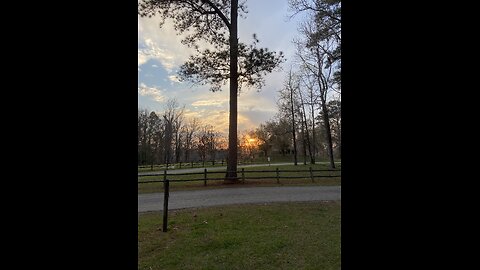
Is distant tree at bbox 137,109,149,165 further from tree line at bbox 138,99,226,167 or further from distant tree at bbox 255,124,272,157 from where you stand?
distant tree at bbox 255,124,272,157

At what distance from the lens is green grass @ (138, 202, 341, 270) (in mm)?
3863

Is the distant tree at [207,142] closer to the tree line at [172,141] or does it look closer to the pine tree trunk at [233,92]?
the tree line at [172,141]

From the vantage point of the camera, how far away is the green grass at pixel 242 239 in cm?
386

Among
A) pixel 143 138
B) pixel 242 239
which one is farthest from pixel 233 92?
pixel 143 138

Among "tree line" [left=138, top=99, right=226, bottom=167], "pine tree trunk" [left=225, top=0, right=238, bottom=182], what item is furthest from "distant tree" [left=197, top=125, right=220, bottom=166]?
"pine tree trunk" [left=225, top=0, right=238, bottom=182]

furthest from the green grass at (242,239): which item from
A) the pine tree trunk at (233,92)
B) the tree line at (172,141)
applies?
the tree line at (172,141)

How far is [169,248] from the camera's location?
4.52 m

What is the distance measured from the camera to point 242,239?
4844 millimetres

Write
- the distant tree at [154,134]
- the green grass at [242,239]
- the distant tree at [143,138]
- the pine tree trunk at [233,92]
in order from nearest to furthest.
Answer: the green grass at [242,239] < the pine tree trunk at [233,92] < the distant tree at [143,138] < the distant tree at [154,134]
